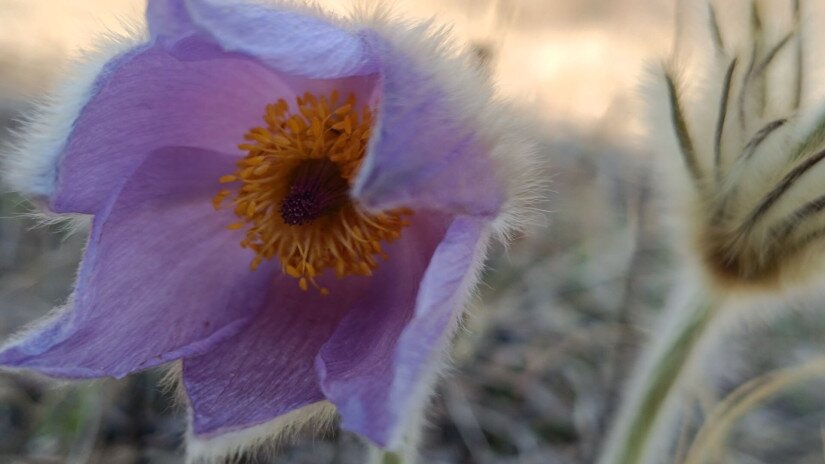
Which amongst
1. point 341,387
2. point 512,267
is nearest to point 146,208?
point 341,387

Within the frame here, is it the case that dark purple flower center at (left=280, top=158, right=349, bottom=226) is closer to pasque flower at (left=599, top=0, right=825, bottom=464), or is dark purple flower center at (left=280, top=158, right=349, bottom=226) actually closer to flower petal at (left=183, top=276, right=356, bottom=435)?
flower petal at (left=183, top=276, right=356, bottom=435)

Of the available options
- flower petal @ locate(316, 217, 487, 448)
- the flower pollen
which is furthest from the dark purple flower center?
flower petal @ locate(316, 217, 487, 448)

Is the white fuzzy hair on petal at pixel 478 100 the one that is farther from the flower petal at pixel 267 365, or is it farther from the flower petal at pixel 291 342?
the flower petal at pixel 267 365

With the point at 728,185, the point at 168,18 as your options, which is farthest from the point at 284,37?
the point at 728,185

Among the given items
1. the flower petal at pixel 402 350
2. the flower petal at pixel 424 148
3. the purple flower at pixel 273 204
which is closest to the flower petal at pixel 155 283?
the purple flower at pixel 273 204

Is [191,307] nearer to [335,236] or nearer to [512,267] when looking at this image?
[335,236]
